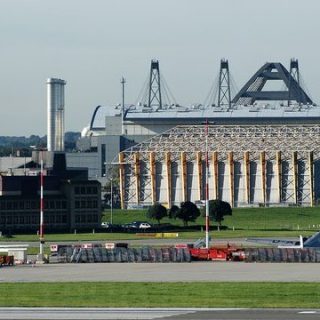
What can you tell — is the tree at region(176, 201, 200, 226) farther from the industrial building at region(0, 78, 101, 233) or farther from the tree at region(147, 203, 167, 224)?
the industrial building at region(0, 78, 101, 233)

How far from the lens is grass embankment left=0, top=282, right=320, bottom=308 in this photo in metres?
49.8

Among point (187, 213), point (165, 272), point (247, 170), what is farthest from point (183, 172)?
point (165, 272)

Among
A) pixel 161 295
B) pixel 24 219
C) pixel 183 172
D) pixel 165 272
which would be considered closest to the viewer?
pixel 161 295

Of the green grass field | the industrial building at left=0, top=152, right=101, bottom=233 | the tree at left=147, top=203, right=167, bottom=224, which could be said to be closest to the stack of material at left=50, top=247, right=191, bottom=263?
the industrial building at left=0, top=152, right=101, bottom=233

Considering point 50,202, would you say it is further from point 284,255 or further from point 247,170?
point 284,255

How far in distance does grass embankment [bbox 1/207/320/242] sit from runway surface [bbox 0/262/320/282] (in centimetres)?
3985

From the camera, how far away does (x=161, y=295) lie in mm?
52969

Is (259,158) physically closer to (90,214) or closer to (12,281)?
(90,214)

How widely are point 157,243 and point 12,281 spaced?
134 ft

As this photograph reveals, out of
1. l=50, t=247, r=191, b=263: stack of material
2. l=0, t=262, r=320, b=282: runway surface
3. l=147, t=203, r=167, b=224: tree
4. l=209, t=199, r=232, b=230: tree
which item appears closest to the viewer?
l=0, t=262, r=320, b=282: runway surface

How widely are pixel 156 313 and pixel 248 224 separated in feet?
325

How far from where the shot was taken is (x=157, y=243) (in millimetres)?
102375

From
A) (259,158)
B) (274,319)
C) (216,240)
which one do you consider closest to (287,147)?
(259,158)

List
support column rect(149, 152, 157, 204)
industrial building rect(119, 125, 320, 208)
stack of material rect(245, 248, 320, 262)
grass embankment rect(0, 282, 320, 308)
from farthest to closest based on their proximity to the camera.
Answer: support column rect(149, 152, 157, 204)
industrial building rect(119, 125, 320, 208)
stack of material rect(245, 248, 320, 262)
grass embankment rect(0, 282, 320, 308)
